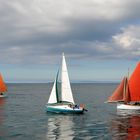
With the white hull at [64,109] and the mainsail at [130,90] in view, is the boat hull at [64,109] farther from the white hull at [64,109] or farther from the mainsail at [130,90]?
the mainsail at [130,90]

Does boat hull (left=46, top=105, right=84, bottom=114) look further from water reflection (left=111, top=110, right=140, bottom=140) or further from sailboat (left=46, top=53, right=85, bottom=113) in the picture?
water reflection (left=111, top=110, right=140, bottom=140)

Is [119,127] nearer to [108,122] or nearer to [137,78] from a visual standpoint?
[108,122]

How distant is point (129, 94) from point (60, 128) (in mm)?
36686

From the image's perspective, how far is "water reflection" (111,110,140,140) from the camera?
50.8 m

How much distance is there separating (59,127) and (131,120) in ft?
59.5

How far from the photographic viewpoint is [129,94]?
90250mm

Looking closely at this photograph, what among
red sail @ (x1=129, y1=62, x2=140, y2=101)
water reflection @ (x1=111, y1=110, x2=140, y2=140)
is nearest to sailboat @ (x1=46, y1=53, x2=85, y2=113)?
water reflection @ (x1=111, y1=110, x2=140, y2=140)

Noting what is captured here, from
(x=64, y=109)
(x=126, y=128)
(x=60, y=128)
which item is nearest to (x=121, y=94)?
(x=64, y=109)

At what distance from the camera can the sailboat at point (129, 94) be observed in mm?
88125

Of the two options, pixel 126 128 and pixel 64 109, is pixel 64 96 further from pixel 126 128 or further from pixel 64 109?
pixel 126 128

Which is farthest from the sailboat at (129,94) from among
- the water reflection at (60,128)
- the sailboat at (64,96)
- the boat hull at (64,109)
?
the water reflection at (60,128)

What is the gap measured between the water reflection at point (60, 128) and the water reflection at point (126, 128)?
23.8ft

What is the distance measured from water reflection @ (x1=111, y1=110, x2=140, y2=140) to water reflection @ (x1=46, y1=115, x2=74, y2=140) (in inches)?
286

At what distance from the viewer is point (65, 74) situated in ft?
263
